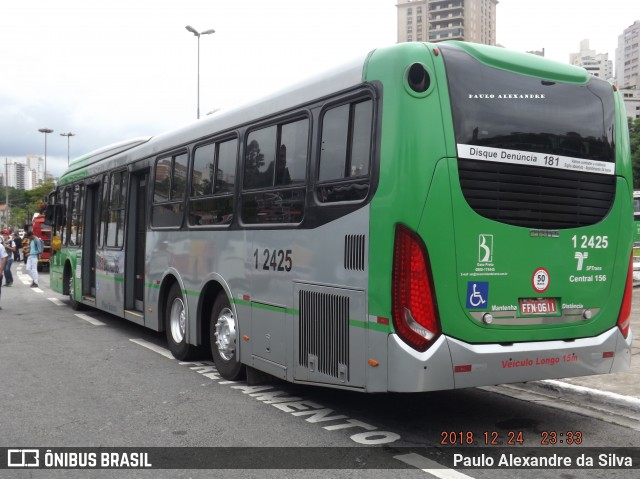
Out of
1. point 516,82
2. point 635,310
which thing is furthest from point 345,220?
point 635,310

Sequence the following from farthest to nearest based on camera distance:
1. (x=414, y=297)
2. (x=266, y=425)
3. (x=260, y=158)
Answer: (x=260, y=158) → (x=266, y=425) → (x=414, y=297)

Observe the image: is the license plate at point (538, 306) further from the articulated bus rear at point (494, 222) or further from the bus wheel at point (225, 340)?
the bus wheel at point (225, 340)

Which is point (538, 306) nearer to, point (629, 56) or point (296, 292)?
point (296, 292)

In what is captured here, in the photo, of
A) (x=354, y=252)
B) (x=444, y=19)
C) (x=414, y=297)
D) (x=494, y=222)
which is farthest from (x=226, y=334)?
(x=444, y=19)

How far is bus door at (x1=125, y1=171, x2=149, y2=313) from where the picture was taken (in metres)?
10.3

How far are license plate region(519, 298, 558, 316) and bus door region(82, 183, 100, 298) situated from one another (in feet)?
29.9

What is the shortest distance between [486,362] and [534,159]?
5.40ft

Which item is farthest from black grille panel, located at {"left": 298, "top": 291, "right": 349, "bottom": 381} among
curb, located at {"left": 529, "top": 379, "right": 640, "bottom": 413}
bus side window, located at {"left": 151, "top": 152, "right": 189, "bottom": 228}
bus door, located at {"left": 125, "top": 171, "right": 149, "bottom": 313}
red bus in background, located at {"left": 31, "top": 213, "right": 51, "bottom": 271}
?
red bus in background, located at {"left": 31, "top": 213, "right": 51, "bottom": 271}

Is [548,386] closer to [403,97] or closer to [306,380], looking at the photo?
[306,380]

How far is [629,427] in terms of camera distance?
18.8 feet

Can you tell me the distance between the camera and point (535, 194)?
5.30 metres

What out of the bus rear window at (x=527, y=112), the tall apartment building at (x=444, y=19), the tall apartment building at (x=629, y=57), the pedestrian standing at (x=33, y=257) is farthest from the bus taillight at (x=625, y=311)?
the tall apartment building at (x=629, y=57)

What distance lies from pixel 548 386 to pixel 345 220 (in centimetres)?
318

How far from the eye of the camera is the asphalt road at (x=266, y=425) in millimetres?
4727
